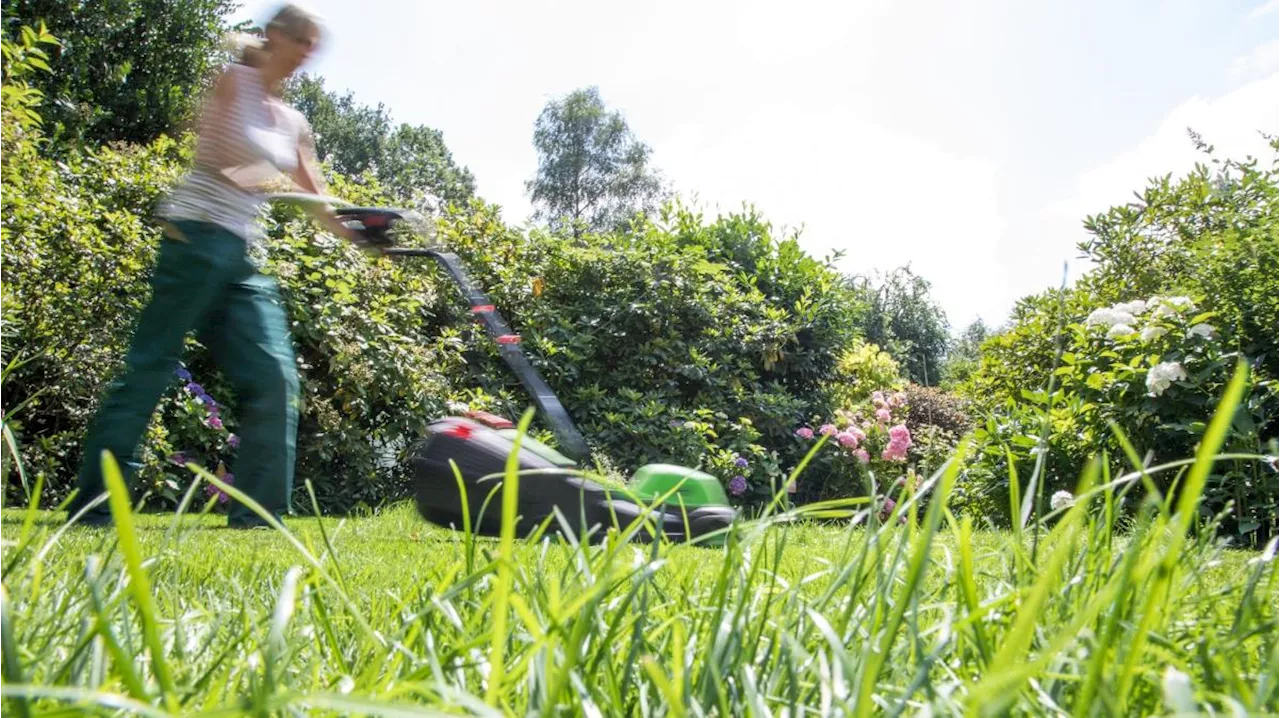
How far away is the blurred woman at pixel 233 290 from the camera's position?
330 centimetres

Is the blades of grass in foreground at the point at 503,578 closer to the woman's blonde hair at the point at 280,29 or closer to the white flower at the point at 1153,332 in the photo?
the woman's blonde hair at the point at 280,29

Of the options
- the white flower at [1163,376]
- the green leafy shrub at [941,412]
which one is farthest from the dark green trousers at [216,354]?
the green leafy shrub at [941,412]

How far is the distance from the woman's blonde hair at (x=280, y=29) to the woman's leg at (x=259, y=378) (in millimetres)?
766

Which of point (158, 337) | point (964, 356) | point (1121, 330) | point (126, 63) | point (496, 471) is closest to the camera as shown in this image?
point (158, 337)

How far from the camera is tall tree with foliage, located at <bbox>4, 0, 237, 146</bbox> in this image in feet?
45.3

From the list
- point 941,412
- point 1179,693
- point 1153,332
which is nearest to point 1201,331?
point 1153,332

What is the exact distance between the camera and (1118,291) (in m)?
7.61

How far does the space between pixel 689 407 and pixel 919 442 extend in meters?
2.55

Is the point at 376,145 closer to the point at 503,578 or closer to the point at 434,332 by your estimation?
the point at 434,332

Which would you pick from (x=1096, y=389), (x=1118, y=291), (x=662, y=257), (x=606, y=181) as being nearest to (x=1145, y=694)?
(x=1096, y=389)

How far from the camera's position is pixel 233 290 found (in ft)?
11.4

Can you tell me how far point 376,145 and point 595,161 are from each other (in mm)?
8915

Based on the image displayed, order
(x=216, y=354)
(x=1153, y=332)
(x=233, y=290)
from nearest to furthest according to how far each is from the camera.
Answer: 1. (x=233, y=290)
2. (x=216, y=354)
3. (x=1153, y=332)

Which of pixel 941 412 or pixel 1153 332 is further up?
pixel 1153 332
